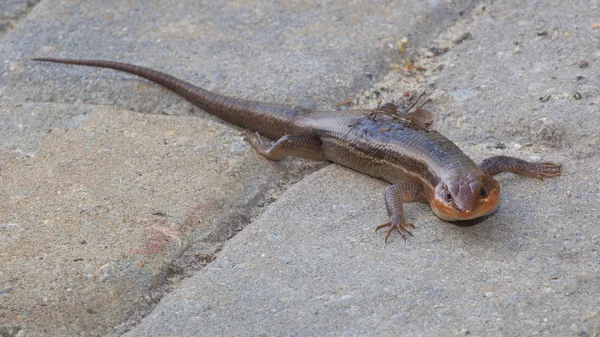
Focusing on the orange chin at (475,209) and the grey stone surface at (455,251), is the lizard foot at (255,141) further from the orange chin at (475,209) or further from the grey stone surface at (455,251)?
the orange chin at (475,209)

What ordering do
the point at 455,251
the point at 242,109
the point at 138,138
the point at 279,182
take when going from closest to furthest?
the point at 455,251
the point at 279,182
the point at 138,138
the point at 242,109

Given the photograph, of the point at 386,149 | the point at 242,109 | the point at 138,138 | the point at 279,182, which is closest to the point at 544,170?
the point at 386,149

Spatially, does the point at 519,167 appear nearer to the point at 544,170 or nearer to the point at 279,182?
the point at 544,170

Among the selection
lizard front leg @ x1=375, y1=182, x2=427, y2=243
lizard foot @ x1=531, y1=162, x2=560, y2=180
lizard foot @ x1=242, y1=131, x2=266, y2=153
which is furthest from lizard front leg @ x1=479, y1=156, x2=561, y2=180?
lizard foot @ x1=242, y1=131, x2=266, y2=153

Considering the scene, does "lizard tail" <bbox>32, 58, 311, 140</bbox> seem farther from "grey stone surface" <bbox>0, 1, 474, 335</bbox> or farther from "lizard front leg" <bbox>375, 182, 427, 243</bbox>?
"lizard front leg" <bbox>375, 182, 427, 243</bbox>

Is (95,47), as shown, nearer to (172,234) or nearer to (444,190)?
(172,234)

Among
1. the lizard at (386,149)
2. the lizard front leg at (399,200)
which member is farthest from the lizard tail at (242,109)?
the lizard front leg at (399,200)

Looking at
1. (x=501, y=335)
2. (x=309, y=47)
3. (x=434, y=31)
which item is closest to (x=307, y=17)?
(x=309, y=47)
